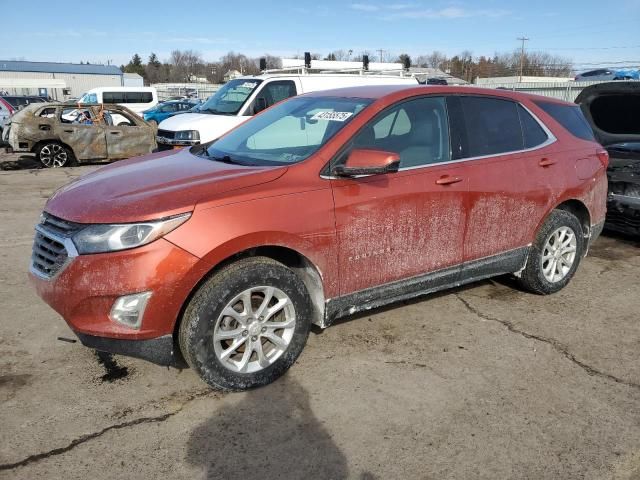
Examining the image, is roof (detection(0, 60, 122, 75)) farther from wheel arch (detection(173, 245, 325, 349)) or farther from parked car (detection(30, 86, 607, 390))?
wheel arch (detection(173, 245, 325, 349))

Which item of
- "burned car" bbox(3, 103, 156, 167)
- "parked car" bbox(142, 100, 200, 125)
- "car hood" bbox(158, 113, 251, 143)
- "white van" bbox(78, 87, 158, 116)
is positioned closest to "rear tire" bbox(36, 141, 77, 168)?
"burned car" bbox(3, 103, 156, 167)

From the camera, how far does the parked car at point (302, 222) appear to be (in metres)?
2.82

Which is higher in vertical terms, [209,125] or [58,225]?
[209,125]

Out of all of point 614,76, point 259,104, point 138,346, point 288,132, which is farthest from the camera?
point 614,76

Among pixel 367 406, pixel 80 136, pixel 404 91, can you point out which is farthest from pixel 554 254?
pixel 80 136

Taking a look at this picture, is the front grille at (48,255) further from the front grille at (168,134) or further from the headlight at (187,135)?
the front grille at (168,134)

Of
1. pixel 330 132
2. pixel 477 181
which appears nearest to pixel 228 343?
pixel 330 132

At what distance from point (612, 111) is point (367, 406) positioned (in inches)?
237

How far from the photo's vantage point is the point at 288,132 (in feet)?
13.1

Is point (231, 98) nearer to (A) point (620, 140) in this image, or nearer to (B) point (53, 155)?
(B) point (53, 155)

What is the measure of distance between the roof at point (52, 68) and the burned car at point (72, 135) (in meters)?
65.4

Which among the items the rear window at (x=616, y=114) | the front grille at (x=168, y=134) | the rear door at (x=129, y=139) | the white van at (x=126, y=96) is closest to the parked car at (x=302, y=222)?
the rear window at (x=616, y=114)

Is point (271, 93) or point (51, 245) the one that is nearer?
point (51, 245)

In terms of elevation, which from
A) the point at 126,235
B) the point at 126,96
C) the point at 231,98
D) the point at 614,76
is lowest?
the point at 126,235
